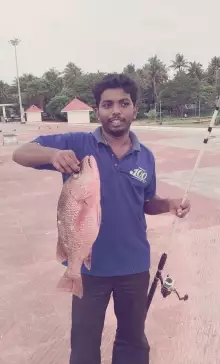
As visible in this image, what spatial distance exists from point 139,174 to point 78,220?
1.60ft

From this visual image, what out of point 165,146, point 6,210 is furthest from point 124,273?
point 165,146

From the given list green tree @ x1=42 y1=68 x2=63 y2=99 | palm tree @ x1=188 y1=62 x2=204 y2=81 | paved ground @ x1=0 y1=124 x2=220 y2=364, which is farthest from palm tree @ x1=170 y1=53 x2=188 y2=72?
paved ground @ x1=0 y1=124 x2=220 y2=364

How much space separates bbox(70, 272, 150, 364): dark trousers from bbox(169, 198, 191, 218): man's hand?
0.41m

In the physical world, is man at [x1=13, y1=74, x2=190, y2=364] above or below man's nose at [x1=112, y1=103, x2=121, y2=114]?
below

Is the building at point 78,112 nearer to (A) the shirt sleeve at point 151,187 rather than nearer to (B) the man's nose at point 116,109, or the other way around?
(A) the shirt sleeve at point 151,187

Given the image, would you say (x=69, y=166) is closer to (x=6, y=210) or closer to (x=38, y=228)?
(x=38, y=228)

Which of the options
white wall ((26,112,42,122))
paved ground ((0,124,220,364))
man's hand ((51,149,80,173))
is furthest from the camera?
white wall ((26,112,42,122))

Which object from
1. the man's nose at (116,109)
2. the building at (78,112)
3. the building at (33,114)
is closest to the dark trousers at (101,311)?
the man's nose at (116,109)

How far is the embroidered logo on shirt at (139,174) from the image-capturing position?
6.91 feet

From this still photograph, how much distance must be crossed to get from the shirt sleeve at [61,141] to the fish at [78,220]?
263 millimetres

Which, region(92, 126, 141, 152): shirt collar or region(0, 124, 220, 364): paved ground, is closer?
region(92, 126, 141, 152): shirt collar

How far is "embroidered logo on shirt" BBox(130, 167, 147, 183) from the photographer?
2106 mm

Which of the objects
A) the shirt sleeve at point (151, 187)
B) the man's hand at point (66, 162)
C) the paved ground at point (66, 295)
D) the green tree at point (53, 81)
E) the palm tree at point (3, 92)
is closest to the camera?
the man's hand at point (66, 162)

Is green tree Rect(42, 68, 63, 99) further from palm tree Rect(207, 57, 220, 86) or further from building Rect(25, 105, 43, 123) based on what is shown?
palm tree Rect(207, 57, 220, 86)
